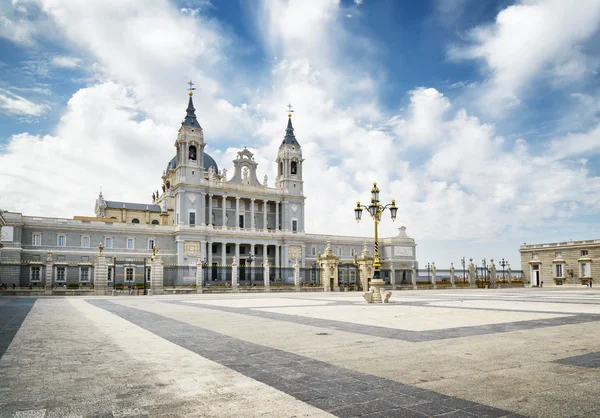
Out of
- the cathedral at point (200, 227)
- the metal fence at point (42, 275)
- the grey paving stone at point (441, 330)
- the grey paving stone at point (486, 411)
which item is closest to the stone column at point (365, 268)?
the cathedral at point (200, 227)

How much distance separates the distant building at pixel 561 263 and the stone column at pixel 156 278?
53.4 meters

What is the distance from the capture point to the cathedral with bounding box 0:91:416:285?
64.5 m

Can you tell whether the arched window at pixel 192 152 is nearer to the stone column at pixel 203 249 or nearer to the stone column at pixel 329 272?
the stone column at pixel 203 249

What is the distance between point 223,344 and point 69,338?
3914 mm

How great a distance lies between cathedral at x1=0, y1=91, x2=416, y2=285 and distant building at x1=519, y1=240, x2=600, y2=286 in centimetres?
1851

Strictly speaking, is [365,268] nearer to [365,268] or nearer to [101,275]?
[365,268]

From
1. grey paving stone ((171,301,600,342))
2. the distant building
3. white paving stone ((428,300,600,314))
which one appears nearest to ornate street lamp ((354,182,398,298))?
white paving stone ((428,300,600,314))

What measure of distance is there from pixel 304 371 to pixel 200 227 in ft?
223

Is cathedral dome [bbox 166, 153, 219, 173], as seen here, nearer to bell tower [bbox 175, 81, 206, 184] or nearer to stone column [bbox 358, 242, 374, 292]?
bell tower [bbox 175, 81, 206, 184]

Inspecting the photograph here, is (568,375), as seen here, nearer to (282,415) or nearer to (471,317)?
(282,415)

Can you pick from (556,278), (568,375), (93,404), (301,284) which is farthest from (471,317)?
(556,278)

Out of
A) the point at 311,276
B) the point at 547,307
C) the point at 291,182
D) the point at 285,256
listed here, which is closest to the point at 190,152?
the point at 291,182

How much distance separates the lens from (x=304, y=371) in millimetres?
7211

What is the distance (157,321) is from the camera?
15.0m
